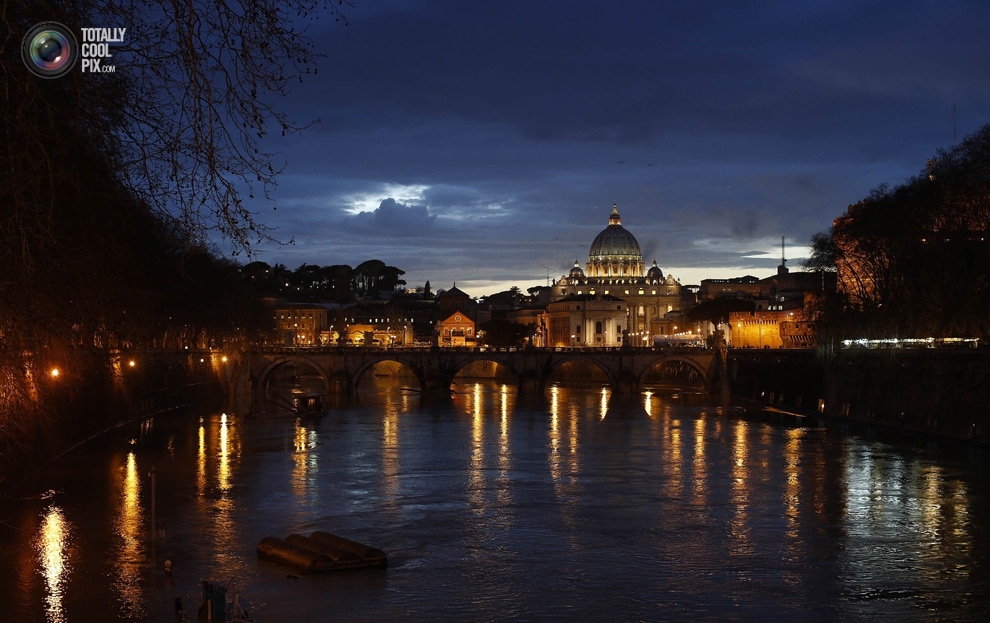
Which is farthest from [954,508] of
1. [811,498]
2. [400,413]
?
[400,413]

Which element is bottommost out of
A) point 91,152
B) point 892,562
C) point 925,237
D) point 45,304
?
point 892,562

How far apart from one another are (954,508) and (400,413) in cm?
4680

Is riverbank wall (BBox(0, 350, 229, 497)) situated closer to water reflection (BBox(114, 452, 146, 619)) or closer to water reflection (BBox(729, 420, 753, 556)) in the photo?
water reflection (BBox(114, 452, 146, 619))

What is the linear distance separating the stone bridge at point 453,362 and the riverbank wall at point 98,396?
4.14 meters

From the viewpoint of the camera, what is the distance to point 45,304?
56.2 feet

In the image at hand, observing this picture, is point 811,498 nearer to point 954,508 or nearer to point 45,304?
point 954,508

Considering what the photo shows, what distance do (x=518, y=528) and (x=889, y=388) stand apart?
121 feet

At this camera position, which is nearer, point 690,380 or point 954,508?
point 954,508

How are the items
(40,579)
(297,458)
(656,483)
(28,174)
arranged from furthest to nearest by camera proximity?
(297,458) < (656,483) < (40,579) < (28,174)

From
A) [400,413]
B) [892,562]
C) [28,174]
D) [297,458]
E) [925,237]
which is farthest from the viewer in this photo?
[400,413]

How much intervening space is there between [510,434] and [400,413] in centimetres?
1733

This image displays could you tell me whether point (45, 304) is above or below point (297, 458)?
above

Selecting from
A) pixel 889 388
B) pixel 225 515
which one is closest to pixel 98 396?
pixel 225 515

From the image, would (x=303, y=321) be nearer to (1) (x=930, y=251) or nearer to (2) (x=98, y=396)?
(2) (x=98, y=396)
